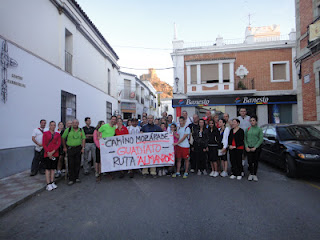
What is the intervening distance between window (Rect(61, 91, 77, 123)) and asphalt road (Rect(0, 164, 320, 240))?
18.0 feet

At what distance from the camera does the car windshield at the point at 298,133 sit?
6417mm

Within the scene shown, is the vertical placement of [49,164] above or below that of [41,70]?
below

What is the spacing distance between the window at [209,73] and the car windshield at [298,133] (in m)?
13.4

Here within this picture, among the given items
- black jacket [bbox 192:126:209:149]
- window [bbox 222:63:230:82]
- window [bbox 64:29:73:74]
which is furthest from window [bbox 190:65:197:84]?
black jacket [bbox 192:126:209:149]

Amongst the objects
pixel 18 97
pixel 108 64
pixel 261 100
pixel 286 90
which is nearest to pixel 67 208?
pixel 18 97

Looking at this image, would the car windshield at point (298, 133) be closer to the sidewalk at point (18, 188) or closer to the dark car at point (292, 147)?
the dark car at point (292, 147)

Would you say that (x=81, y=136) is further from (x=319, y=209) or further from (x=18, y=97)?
(x=319, y=209)

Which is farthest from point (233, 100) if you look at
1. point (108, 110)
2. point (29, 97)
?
point (29, 97)

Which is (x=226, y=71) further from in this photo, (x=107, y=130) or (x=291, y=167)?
(x=107, y=130)

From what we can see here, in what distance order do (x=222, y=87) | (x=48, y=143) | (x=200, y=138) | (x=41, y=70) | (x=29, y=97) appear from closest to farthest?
(x=48, y=143), (x=200, y=138), (x=29, y=97), (x=41, y=70), (x=222, y=87)

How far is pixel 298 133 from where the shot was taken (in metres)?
6.62

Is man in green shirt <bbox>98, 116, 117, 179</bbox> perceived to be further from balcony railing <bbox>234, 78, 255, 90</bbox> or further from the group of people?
balcony railing <bbox>234, 78, 255, 90</bbox>

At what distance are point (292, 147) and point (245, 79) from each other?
15.2m

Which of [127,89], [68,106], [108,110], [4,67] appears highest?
[127,89]
